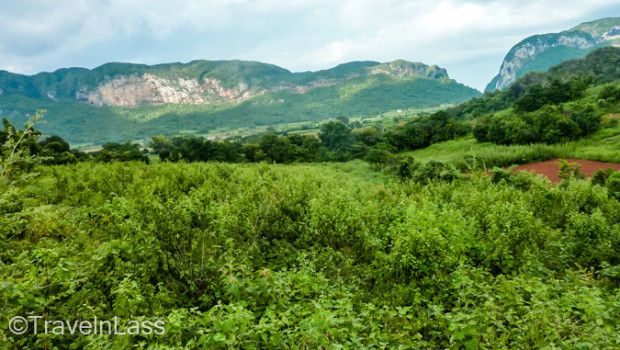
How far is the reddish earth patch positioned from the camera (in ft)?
68.1

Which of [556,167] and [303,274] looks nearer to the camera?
[303,274]

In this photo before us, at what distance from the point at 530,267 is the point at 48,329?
7427mm

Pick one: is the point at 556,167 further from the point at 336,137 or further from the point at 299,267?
the point at 336,137

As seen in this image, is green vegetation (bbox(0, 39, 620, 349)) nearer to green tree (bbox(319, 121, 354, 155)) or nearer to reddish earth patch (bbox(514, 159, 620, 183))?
reddish earth patch (bbox(514, 159, 620, 183))

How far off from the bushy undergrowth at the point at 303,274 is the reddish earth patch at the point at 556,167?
1556 centimetres

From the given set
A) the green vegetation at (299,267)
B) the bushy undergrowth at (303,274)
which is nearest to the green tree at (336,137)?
the green vegetation at (299,267)

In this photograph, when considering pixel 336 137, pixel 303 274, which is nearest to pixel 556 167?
pixel 303 274

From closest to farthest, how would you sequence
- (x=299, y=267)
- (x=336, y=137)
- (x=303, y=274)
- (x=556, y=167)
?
(x=303, y=274), (x=299, y=267), (x=556, y=167), (x=336, y=137)

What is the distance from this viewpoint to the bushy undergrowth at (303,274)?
3193mm

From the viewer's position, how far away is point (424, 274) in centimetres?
536

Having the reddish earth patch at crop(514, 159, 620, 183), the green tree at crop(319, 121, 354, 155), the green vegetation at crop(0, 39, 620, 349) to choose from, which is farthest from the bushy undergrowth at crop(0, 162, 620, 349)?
the green tree at crop(319, 121, 354, 155)

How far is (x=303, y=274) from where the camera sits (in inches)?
176

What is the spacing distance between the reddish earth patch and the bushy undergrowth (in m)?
15.6

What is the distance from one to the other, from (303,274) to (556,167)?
2787 cm
